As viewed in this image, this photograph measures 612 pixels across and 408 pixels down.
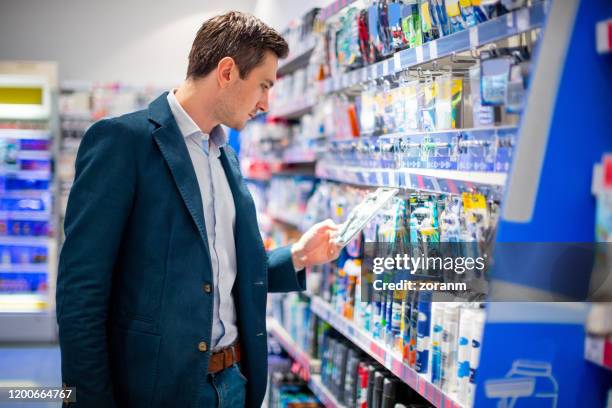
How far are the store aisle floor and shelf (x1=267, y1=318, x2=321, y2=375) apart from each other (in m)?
1.56

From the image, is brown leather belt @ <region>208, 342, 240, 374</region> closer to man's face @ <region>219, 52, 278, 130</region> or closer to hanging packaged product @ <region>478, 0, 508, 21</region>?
man's face @ <region>219, 52, 278, 130</region>

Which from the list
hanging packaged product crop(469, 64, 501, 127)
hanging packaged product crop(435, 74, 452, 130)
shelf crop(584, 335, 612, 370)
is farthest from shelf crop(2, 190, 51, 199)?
shelf crop(584, 335, 612, 370)

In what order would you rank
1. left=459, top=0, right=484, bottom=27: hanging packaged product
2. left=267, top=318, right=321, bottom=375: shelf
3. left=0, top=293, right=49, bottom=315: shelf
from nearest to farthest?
left=459, top=0, right=484, bottom=27: hanging packaged product
left=267, top=318, right=321, bottom=375: shelf
left=0, top=293, right=49, bottom=315: shelf

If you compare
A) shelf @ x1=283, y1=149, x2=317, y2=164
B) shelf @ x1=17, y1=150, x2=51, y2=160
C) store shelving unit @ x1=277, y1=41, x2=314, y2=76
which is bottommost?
shelf @ x1=283, y1=149, x2=317, y2=164

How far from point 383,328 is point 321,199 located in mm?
1075

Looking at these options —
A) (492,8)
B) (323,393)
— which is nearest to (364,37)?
(492,8)

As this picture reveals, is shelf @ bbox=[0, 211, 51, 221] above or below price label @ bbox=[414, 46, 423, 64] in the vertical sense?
below

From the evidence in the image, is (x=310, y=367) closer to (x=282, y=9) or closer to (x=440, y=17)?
(x=440, y=17)

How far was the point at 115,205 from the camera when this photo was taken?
2.05m

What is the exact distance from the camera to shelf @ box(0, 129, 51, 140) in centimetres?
742

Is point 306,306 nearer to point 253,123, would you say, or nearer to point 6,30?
point 253,123

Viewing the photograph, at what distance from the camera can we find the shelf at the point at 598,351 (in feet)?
4.66

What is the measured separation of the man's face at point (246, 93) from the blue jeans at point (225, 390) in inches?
31.7

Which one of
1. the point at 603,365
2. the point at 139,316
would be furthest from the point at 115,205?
the point at 603,365
